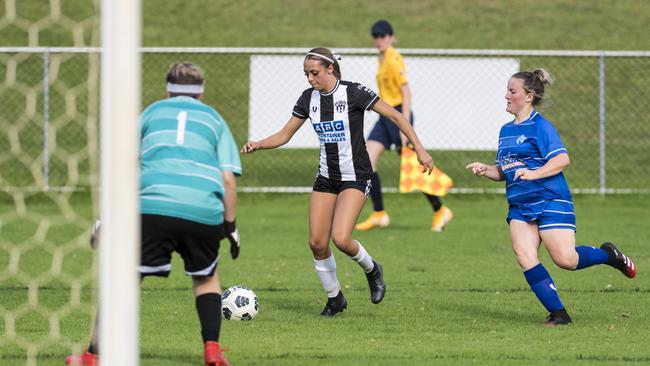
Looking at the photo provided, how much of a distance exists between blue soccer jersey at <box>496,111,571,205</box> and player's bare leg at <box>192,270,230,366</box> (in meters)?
2.39

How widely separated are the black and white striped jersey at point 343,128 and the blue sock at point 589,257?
1.52m

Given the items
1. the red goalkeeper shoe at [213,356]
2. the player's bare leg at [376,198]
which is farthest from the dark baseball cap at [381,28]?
the red goalkeeper shoe at [213,356]

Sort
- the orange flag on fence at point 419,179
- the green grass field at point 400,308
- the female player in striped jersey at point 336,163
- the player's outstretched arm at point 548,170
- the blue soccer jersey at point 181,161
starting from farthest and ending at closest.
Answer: the orange flag on fence at point 419,179 < the female player in striped jersey at point 336,163 < the player's outstretched arm at point 548,170 < the green grass field at point 400,308 < the blue soccer jersey at point 181,161

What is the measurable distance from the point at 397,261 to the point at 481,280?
4.08ft

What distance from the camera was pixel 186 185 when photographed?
5.79 meters

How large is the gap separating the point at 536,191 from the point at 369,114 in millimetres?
8436

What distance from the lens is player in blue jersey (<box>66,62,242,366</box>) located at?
5785mm

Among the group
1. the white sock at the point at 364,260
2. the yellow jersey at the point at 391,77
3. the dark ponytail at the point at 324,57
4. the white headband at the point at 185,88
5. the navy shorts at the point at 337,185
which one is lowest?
the white sock at the point at 364,260

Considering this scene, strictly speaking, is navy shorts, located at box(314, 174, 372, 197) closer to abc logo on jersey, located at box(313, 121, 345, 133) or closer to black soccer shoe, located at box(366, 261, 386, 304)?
abc logo on jersey, located at box(313, 121, 345, 133)

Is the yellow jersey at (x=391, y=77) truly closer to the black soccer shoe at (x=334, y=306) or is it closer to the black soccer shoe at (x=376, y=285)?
the black soccer shoe at (x=376, y=285)

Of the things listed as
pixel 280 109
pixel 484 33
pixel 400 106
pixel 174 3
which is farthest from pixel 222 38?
pixel 400 106

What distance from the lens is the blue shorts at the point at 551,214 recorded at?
7.53m

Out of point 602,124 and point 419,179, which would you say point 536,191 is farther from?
point 602,124

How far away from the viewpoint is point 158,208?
578 centimetres
